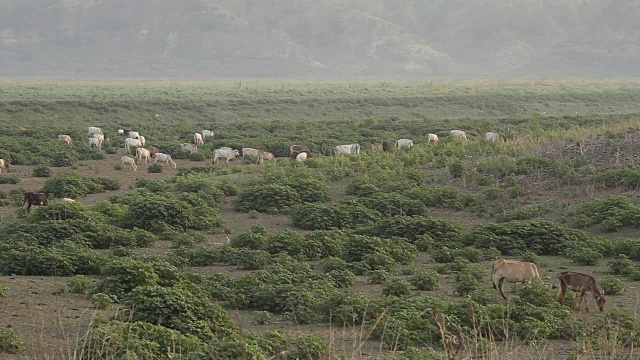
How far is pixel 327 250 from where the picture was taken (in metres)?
16.9

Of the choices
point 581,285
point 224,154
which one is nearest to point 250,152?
point 224,154

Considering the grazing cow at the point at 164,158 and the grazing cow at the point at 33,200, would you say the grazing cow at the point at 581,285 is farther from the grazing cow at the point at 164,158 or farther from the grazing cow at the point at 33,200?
the grazing cow at the point at 164,158

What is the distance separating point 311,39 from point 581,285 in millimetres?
158432

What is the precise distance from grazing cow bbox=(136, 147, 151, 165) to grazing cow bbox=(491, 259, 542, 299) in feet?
70.6

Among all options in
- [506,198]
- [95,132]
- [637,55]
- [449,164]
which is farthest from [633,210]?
[637,55]

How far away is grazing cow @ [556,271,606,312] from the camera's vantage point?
12516 mm

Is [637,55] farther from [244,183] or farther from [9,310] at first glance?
[9,310]

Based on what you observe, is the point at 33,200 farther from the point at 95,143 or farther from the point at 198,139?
the point at 198,139

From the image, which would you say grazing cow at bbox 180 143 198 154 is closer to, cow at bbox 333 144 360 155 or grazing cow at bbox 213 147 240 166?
grazing cow at bbox 213 147 240 166

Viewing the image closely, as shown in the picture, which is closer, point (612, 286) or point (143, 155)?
point (612, 286)

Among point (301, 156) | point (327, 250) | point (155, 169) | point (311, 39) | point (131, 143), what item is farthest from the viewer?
point (311, 39)

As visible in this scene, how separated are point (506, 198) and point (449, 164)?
11.3ft

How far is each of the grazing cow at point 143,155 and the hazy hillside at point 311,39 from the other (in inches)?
4692

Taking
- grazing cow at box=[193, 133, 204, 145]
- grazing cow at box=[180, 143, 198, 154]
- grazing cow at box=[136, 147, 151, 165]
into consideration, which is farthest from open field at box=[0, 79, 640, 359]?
grazing cow at box=[193, 133, 204, 145]
